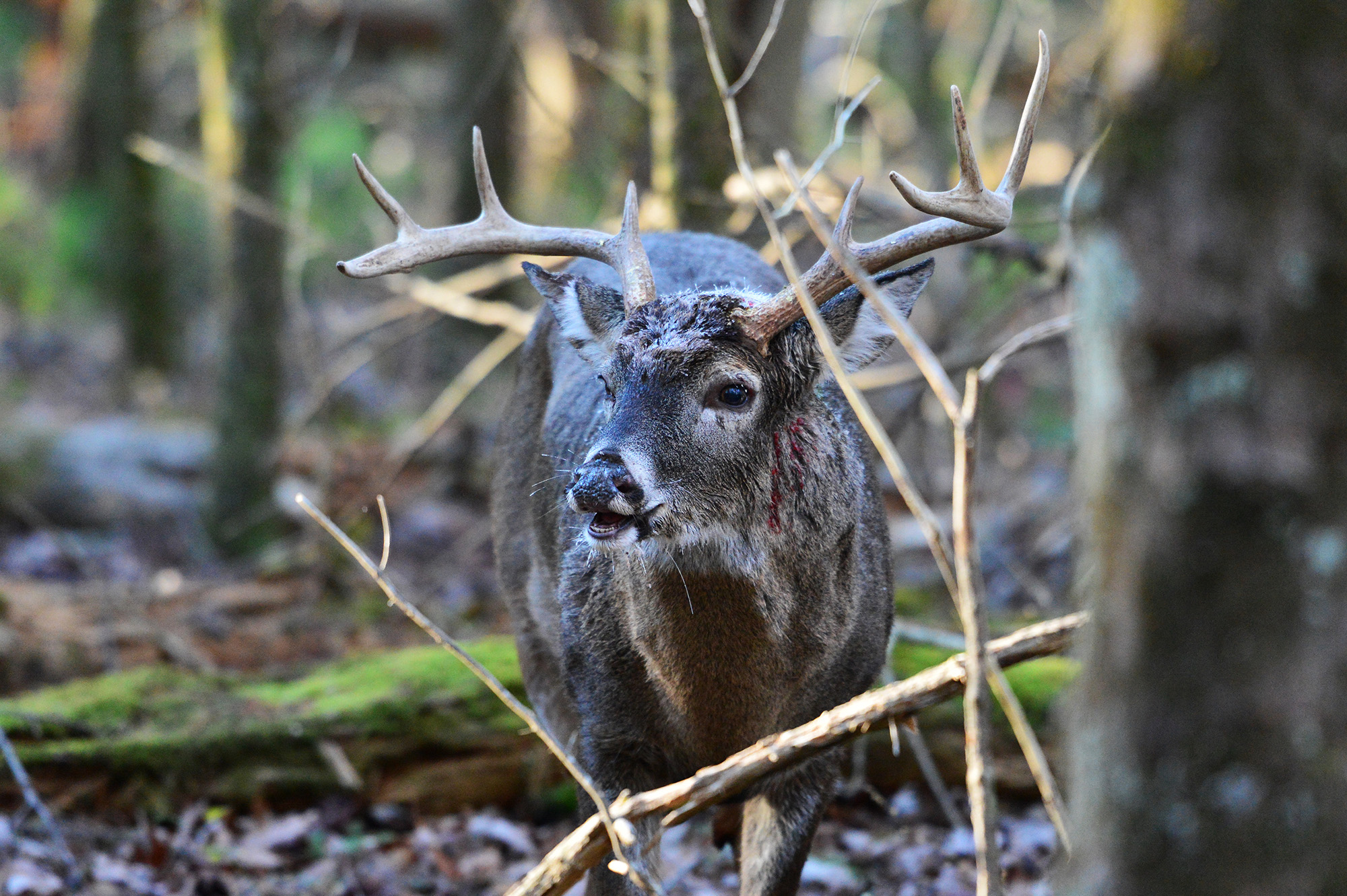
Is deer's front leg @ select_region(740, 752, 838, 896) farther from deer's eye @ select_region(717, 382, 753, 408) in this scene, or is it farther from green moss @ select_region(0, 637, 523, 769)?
green moss @ select_region(0, 637, 523, 769)

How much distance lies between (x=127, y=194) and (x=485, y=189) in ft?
34.1

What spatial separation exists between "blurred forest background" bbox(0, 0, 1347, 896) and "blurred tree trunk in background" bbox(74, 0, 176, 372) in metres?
0.04

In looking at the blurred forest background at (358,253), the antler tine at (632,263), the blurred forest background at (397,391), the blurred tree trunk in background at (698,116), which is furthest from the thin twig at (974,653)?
the blurred tree trunk in background at (698,116)

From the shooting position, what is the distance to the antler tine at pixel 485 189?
4.16 m

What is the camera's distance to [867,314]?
3959 millimetres

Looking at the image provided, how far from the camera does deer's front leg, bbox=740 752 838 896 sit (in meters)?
3.98

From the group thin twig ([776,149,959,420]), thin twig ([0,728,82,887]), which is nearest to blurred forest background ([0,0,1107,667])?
thin twig ([776,149,959,420])

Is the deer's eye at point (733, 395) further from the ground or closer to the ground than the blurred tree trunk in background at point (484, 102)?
closer to the ground

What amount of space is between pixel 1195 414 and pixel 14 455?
9651 millimetres

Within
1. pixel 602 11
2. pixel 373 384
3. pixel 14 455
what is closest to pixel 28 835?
pixel 14 455

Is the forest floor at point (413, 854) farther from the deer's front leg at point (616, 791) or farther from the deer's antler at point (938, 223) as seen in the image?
the deer's antler at point (938, 223)

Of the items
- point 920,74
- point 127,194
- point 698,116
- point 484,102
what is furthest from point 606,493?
point 127,194

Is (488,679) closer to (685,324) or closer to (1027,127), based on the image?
(685,324)

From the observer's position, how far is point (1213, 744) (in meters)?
1.76
